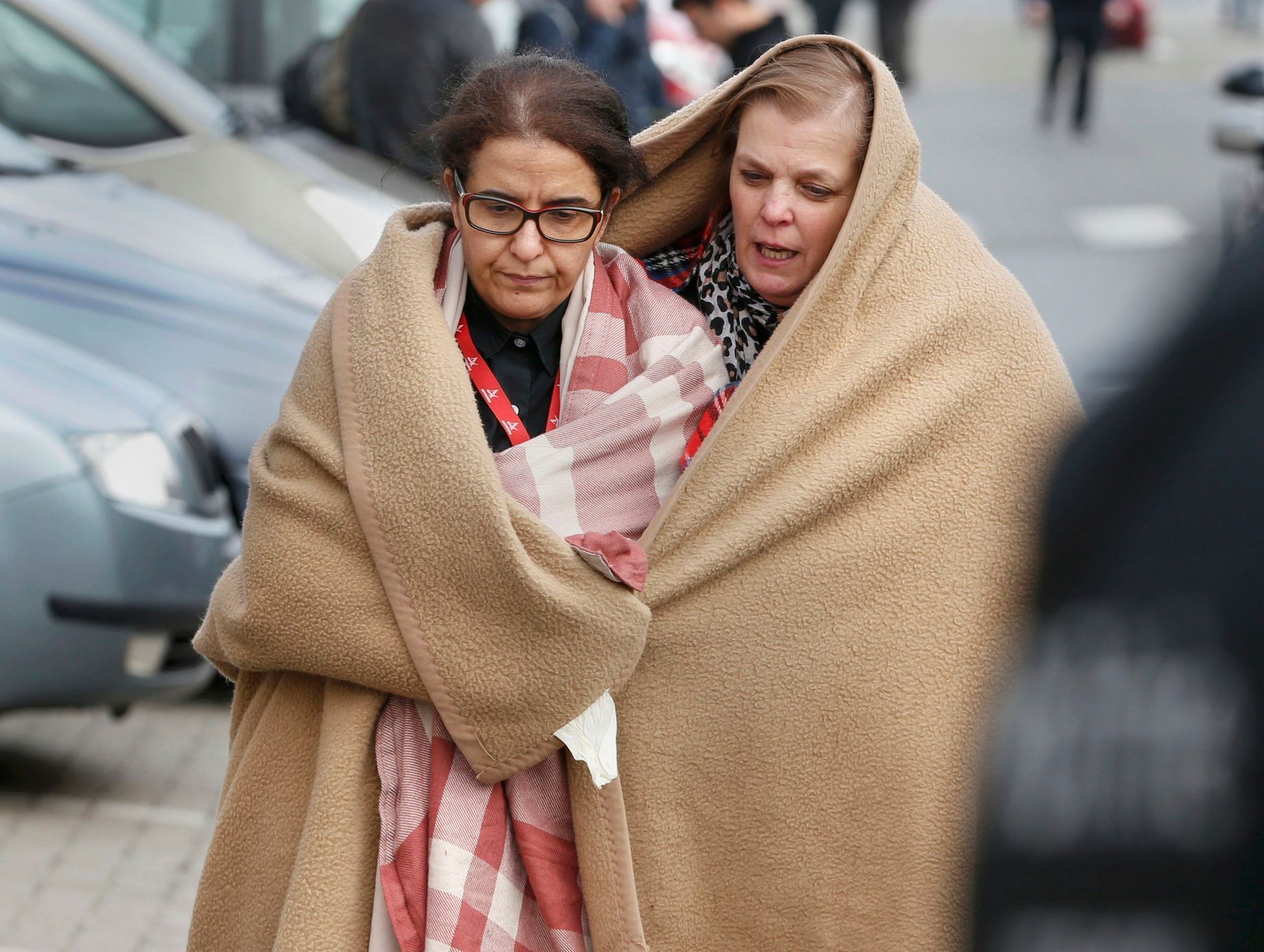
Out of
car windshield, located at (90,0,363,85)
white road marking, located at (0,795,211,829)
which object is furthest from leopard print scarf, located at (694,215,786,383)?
car windshield, located at (90,0,363,85)

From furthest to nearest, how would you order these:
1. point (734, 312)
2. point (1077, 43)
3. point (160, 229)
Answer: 1. point (1077, 43)
2. point (160, 229)
3. point (734, 312)

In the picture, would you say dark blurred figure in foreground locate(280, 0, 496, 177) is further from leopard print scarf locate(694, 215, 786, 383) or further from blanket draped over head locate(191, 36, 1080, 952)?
blanket draped over head locate(191, 36, 1080, 952)

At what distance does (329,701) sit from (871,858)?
2.46ft

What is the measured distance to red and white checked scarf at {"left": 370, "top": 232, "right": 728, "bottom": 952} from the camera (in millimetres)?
2314

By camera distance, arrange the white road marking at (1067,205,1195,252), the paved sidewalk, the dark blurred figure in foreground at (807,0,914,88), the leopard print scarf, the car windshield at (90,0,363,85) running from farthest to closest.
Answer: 1. the dark blurred figure in foreground at (807,0,914,88)
2. the white road marking at (1067,205,1195,252)
3. the car windshield at (90,0,363,85)
4. the paved sidewalk
5. the leopard print scarf

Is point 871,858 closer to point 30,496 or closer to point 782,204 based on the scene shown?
point 782,204

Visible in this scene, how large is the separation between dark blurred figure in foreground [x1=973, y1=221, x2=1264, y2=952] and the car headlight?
368 cm

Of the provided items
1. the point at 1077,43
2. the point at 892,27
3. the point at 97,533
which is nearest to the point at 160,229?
the point at 97,533

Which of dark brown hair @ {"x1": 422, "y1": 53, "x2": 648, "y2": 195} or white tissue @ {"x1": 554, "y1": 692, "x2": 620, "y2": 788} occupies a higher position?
dark brown hair @ {"x1": 422, "y1": 53, "x2": 648, "y2": 195}

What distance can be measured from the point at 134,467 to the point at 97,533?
200 mm

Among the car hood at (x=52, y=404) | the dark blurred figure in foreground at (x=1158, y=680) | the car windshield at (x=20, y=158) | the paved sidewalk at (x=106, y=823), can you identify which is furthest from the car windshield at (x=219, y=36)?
the dark blurred figure in foreground at (x=1158, y=680)

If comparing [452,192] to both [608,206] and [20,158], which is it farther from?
[20,158]

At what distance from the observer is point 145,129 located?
21.8 ft

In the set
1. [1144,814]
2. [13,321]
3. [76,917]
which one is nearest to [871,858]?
[1144,814]
